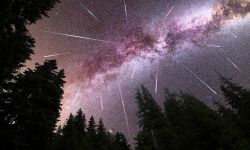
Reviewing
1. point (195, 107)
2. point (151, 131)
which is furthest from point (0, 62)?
point (151, 131)

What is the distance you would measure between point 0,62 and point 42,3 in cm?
368

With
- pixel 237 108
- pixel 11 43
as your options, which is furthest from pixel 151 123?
pixel 11 43

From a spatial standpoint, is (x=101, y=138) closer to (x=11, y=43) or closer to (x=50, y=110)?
(x=50, y=110)

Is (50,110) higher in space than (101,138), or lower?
lower

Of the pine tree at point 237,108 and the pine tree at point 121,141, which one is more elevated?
the pine tree at point 121,141

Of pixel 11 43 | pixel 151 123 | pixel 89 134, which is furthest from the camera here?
pixel 89 134

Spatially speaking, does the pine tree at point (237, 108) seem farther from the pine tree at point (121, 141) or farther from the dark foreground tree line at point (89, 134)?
the pine tree at point (121, 141)

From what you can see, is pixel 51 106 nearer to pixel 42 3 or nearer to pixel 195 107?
pixel 42 3

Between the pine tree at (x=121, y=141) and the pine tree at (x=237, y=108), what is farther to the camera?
the pine tree at (x=121, y=141)

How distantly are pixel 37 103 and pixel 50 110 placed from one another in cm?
119

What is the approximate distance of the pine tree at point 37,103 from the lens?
608 inches

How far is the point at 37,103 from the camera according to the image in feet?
71.2

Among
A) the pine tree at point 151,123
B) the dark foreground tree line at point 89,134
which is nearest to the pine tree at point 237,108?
the pine tree at point 151,123

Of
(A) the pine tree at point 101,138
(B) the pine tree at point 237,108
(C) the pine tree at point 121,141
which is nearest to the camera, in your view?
(B) the pine tree at point 237,108
